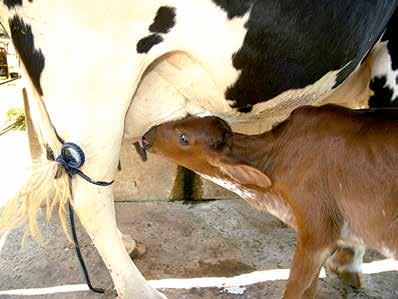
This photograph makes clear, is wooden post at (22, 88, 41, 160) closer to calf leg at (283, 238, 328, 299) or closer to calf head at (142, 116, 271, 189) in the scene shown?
calf head at (142, 116, 271, 189)

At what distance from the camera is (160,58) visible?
178 cm

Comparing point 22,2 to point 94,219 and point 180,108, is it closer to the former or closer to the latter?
point 180,108

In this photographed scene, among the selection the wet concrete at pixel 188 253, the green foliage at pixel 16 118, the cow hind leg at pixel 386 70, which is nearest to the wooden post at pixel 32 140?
the wet concrete at pixel 188 253

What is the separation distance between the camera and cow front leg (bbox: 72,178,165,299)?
1.93 m

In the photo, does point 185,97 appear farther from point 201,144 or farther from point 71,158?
point 71,158

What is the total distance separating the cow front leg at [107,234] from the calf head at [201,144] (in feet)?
0.99

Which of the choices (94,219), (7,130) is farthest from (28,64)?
(7,130)

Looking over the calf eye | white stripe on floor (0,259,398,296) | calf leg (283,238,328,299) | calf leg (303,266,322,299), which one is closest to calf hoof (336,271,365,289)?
white stripe on floor (0,259,398,296)

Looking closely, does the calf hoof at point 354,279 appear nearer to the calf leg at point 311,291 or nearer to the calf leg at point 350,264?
the calf leg at point 350,264

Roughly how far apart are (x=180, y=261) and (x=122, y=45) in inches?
53.8

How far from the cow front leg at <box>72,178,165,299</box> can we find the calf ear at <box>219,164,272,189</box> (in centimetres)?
51

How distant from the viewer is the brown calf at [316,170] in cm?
172

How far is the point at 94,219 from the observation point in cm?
199

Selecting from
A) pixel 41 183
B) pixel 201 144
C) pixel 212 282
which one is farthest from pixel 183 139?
pixel 212 282
